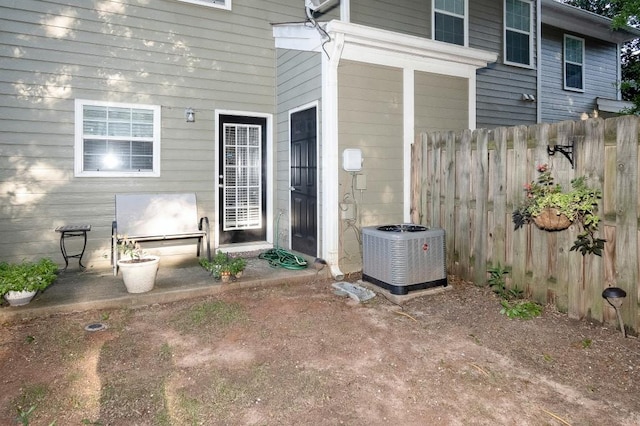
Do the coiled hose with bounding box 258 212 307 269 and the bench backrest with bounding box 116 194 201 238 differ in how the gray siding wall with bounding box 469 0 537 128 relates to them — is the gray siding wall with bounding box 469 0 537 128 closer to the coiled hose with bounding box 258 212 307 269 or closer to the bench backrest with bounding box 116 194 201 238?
the coiled hose with bounding box 258 212 307 269

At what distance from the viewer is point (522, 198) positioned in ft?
12.5

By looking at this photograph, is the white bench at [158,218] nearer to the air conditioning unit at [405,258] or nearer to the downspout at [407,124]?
the air conditioning unit at [405,258]

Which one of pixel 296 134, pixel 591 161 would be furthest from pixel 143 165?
pixel 591 161

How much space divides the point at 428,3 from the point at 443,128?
3239mm

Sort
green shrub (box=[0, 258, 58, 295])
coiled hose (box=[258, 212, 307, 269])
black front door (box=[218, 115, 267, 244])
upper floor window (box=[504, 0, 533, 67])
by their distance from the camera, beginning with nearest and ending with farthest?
green shrub (box=[0, 258, 58, 295]), coiled hose (box=[258, 212, 307, 269]), black front door (box=[218, 115, 267, 244]), upper floor window (box=[504, 0, 533, 67])

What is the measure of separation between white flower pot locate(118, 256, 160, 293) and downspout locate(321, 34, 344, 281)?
6.54 ft

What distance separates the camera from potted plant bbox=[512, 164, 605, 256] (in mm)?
3201

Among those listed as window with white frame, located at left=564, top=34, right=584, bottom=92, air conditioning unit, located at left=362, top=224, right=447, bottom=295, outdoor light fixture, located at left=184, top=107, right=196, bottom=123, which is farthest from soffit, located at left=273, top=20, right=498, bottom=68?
window with white frame, located at left=564, top=34, right=584, bottom=92

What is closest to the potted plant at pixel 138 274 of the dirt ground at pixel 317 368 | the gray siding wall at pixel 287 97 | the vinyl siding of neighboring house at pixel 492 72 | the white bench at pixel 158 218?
the dirt ground at pixel 317 368

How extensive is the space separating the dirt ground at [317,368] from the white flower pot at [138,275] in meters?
0.29

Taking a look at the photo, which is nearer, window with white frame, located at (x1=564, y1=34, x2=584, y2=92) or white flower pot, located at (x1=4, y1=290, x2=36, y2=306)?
white flower pot, located at (x1=4, y1=290, x2=36, y2=306)

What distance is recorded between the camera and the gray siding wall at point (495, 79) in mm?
7921

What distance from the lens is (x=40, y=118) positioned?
4.86 m

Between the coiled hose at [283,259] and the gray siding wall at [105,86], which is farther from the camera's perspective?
the coiled hose at [283,259]
